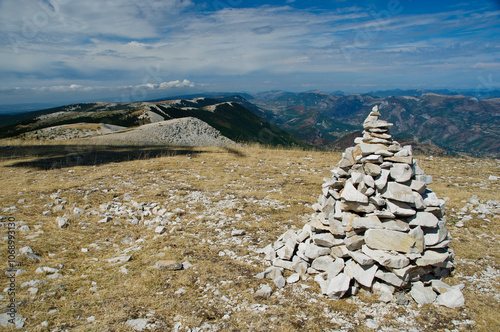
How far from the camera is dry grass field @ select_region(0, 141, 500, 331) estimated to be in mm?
4426

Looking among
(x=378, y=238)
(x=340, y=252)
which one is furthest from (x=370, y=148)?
(x=340, y=252)

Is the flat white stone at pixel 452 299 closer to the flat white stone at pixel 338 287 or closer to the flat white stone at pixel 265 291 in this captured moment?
the flat white stone at pixel 338 287

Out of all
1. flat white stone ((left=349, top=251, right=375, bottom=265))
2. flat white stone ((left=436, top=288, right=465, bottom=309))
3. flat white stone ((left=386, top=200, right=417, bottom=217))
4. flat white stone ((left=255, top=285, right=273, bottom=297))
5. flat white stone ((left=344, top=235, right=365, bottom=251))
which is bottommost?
flat white stone ((left=436, top=288, right=465, bottom=309))

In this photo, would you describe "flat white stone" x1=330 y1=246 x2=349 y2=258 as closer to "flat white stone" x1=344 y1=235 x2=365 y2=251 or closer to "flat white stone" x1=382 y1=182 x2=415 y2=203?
"flat white stone" x1=344 y1=235 x2=365 y2=251

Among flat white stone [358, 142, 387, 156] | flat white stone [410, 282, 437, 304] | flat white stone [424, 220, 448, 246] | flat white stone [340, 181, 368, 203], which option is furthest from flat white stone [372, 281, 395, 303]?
flat white stone [358, 142, 387, 156]

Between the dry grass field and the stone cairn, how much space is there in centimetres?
31

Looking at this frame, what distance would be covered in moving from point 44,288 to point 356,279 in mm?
6379

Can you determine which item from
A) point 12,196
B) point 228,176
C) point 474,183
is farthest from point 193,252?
point 474,183

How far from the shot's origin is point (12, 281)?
202 inches

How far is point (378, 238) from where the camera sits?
17.3 ft

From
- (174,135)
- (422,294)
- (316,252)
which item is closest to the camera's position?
(422,294)

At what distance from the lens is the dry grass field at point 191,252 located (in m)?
4.43

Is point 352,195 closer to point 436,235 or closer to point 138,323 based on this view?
point 436,235

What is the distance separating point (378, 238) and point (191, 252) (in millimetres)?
4635
